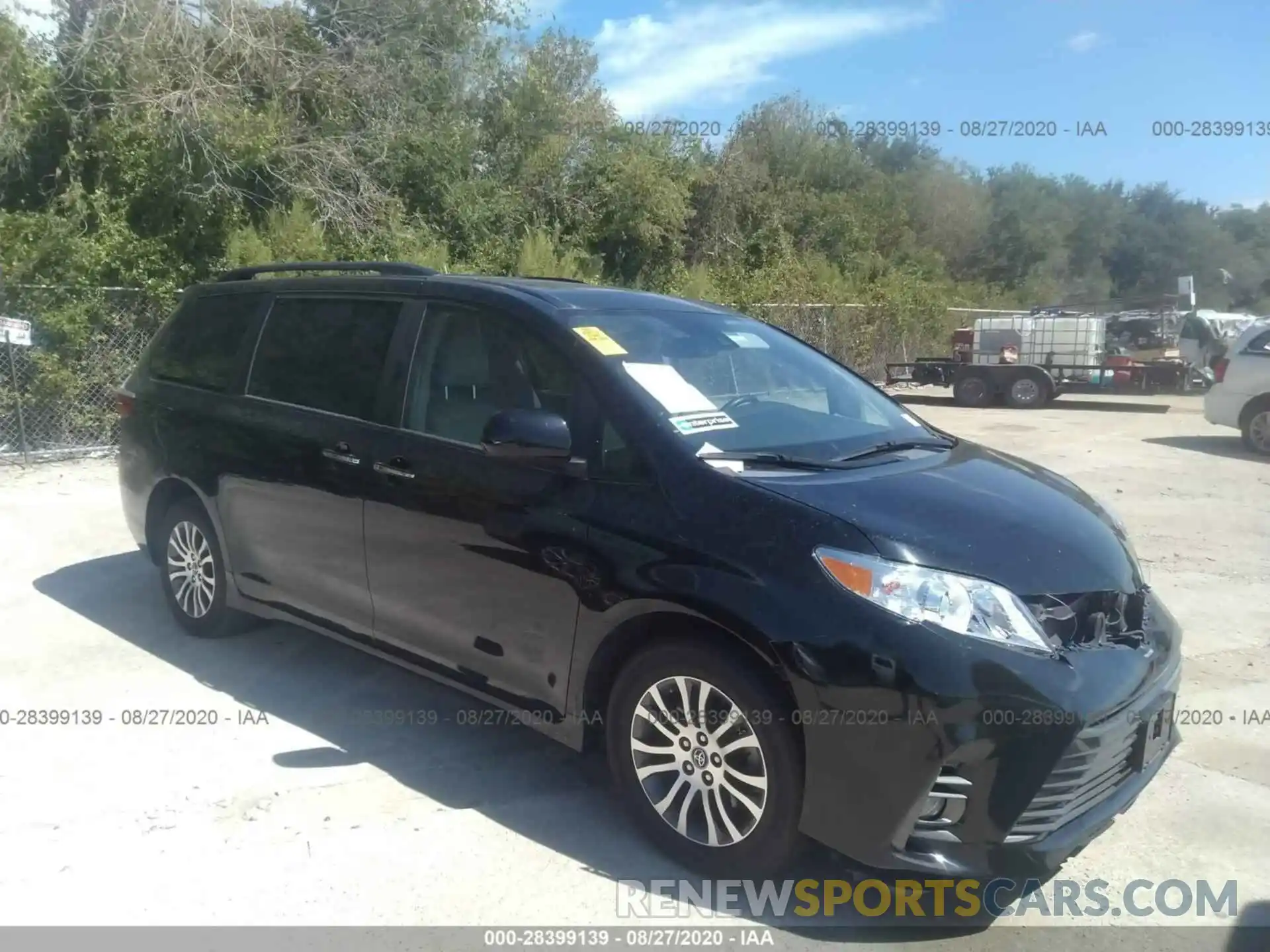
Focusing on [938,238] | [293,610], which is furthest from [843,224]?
[293,610]

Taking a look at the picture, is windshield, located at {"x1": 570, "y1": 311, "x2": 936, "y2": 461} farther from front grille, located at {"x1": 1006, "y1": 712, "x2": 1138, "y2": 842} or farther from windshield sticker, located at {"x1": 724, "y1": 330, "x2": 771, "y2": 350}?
front grille, located at {"x1": 1006, "y1": 712, "x2": 1138, "y2": 842}

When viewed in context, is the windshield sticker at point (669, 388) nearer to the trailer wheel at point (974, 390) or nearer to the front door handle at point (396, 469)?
the front door handle at point (396, 469)

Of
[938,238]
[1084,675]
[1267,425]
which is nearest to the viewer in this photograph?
[1084,675]

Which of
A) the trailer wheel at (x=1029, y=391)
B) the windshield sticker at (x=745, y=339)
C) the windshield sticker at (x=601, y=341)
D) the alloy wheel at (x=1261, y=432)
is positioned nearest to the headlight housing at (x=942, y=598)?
the windshield sticker at (x=601, y=341)

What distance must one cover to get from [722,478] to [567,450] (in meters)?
0.59

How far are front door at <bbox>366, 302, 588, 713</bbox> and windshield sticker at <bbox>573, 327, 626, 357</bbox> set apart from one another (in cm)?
12

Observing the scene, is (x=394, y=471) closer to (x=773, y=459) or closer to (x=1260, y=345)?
(x=773, y=459)

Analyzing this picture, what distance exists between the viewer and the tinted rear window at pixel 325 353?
4555 millimetres

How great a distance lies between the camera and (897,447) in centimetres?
411

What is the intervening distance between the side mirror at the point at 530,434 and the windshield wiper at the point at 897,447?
963 millimetres

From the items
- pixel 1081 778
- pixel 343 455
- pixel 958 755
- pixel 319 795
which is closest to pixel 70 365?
pixel 343 455

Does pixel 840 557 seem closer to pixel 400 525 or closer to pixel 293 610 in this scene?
pixel 400 525

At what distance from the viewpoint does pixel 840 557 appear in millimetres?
3141

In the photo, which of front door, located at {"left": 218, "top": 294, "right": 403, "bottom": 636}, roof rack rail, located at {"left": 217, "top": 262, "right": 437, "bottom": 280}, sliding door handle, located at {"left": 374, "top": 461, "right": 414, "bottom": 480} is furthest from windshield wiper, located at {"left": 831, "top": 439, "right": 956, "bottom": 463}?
roof rack rail, located at {"left": 217, "top": 262, "right": 437, "bottom": 280}
